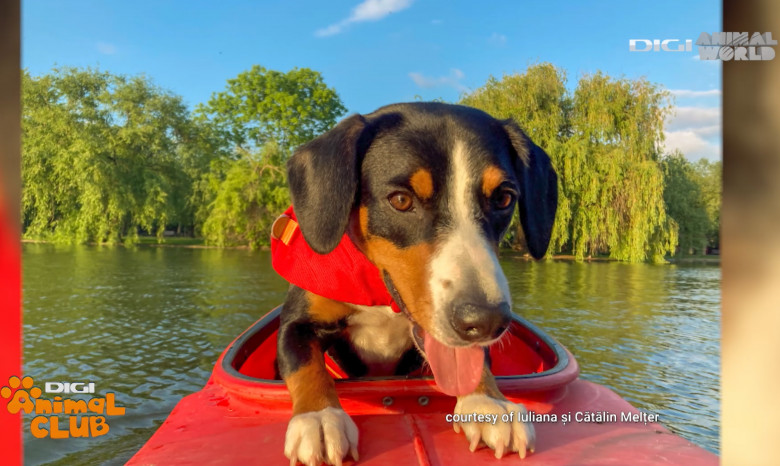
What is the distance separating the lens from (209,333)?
330 inches

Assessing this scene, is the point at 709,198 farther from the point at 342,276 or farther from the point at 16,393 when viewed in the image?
the point at 16,393

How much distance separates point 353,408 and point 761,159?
1871 millimetres

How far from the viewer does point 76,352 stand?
23.0ft

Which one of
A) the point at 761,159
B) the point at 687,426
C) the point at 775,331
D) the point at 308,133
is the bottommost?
the point at 687,426

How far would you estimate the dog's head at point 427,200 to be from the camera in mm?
1990

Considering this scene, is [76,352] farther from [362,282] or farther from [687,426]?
[687,426]

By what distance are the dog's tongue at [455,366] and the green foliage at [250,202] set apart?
23911 mm

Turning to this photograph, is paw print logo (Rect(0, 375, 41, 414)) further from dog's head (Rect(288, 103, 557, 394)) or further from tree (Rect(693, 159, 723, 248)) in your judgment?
tree (Rect(693, 159, 723, 248))

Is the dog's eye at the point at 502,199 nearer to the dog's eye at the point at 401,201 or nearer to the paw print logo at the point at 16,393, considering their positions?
the dog's eye at the point at 401,201

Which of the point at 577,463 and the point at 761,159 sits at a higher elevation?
the point at 761,159

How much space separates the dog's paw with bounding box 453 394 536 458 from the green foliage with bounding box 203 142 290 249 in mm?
24024

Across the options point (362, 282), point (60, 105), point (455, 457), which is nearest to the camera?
point (455, 457)

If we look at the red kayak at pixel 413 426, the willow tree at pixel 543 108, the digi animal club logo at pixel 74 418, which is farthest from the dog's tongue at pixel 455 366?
the willow tree at pixel 543 108

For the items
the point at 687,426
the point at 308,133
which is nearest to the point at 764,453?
the point at 687,426
